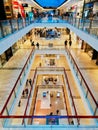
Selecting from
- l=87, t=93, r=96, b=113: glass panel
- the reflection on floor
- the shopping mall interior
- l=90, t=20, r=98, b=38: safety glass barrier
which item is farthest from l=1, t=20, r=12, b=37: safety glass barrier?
the reflection on floor

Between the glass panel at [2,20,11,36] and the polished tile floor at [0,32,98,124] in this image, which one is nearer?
the glass panel at [2,20,11,36]

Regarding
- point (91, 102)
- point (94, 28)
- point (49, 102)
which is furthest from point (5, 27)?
point (49, 102)

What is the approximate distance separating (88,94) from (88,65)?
5746 millimetres

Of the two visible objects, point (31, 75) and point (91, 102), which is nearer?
point (91, 102)

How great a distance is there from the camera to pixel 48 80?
20.1 metres

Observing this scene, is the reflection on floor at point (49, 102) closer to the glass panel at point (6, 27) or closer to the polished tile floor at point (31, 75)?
the polished tile floor at point (31, 75)

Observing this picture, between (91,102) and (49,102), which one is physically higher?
(91,102)

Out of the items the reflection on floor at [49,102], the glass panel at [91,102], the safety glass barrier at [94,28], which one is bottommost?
the reflection on floor at [49,102]

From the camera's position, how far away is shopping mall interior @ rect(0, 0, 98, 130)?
17.2 feet

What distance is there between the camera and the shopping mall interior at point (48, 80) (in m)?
5.24

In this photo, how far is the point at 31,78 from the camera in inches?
630

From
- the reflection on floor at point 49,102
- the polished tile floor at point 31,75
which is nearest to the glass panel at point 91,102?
the polished tile floor at point 31,75

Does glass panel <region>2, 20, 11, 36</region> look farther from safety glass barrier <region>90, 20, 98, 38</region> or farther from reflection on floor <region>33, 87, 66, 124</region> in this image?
reflection on floor <region>33, 87, 66, 124</region>

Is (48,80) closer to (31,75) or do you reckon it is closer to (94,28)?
(31,75)
